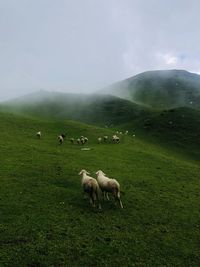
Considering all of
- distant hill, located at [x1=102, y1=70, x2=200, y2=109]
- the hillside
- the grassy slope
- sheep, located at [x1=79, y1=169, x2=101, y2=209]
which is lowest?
the grassy slope

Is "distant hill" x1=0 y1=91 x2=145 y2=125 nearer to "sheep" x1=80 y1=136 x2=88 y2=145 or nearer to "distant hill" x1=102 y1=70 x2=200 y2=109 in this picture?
"distant hill" x1=102 y1=70 x2=200 y2=109

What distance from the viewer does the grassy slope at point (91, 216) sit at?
851 inches

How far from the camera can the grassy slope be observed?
70.9ft

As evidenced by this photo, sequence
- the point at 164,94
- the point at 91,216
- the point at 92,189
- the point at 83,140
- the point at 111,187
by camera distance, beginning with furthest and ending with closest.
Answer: the point at 164,94 < the point at 83,140 < the point at 111,187 < the point at 92,189 < the point at 91,216

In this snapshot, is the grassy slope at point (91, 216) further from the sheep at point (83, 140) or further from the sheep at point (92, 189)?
the sheep at point (83, 140)

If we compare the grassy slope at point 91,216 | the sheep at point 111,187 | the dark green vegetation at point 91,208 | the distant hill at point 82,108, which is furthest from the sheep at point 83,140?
the distant hill at point 82,108

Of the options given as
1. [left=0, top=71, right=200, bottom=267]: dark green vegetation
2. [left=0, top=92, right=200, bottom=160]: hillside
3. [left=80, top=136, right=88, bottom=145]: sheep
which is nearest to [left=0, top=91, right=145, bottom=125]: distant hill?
[left=0, top=92, right=200, bottom=160]: hillside

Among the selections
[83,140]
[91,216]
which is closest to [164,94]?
[83,140]

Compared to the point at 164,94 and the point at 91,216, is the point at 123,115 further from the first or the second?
the point at 91,216

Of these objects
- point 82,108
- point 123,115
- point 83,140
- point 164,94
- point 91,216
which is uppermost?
point 164,94

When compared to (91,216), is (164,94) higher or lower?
higher

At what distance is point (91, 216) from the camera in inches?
1041

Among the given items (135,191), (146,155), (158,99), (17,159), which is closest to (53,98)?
(158,99)

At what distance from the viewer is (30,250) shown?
837 inches
